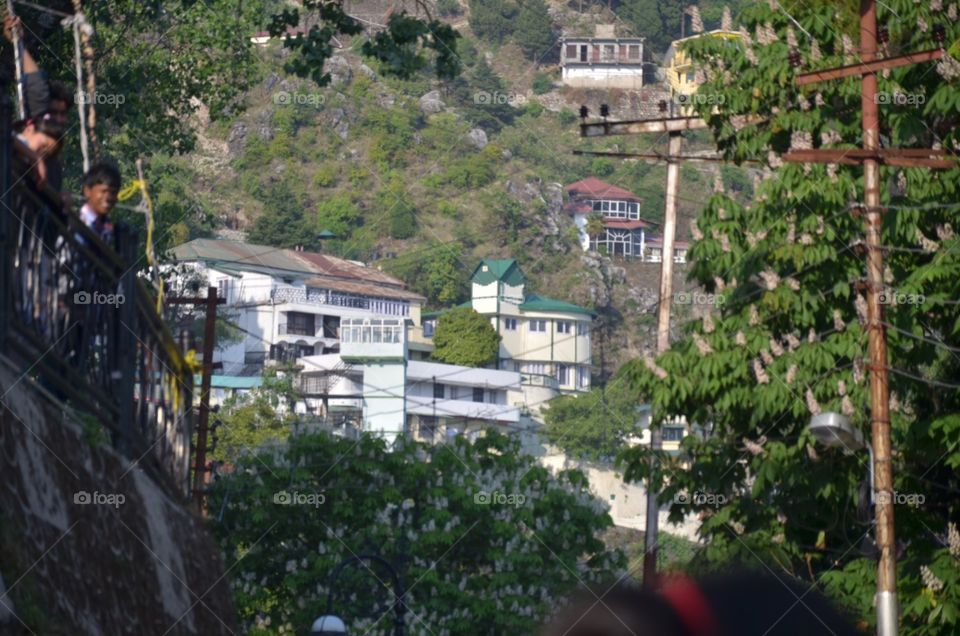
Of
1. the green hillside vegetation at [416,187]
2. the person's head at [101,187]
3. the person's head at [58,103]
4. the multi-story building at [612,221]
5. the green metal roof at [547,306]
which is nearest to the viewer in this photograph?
the person's head at [101,187]

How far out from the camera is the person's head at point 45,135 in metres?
8.66

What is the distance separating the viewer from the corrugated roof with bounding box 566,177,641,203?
572ft

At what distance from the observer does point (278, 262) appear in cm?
12200

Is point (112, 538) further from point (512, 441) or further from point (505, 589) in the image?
point (512, 441)

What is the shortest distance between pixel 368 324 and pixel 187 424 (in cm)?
8977

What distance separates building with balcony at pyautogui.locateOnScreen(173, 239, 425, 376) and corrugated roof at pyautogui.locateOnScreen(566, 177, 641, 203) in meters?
48.9

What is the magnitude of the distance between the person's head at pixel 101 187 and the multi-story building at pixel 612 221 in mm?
159300

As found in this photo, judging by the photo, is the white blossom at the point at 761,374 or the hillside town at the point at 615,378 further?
the white blossom at the point at 761,374

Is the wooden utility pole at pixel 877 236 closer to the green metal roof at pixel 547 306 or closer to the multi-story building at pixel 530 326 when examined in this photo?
the multi-story building at pixel 530 326

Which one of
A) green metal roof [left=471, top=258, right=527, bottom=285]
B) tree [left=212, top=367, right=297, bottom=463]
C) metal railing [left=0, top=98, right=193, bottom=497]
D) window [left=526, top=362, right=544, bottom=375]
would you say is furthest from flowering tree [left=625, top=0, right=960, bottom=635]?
window [left=526, top=362, right=544, bottom=375]

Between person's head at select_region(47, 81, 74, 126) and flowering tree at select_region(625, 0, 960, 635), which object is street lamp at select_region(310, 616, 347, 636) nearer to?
flowering tree at select_region(625, 0, 960, 635)

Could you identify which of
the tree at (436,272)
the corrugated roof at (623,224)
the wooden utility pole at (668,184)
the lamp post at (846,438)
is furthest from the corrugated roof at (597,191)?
the lamp post at (846,438)

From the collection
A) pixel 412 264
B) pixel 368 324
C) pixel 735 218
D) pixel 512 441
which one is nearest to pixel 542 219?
pixel 412 264

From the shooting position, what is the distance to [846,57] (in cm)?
1473
